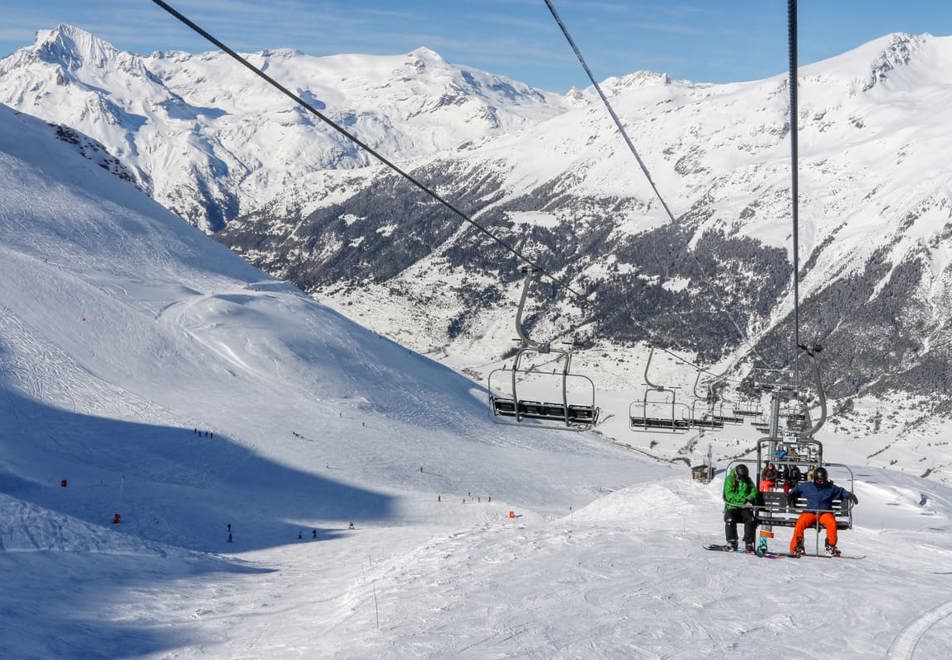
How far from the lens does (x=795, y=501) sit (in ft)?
68.3

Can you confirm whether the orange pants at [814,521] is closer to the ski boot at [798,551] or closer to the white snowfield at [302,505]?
the ski boot at [798,551]

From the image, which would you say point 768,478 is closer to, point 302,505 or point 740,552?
point 740,552

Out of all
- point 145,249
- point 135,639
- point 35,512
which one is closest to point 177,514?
point 35,512

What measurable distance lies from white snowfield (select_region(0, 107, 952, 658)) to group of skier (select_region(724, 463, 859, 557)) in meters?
0.71

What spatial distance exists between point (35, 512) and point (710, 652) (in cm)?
2762

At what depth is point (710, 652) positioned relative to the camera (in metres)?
14.6

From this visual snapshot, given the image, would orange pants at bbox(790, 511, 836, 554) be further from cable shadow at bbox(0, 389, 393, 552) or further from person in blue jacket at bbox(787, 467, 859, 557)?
cable shadow at bbox(0, 389, 393, 552)

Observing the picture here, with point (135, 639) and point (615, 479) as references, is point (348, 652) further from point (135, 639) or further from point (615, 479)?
point (615, 479)

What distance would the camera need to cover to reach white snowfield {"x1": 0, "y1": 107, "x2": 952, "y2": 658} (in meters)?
16.9

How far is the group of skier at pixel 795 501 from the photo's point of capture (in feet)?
67.6

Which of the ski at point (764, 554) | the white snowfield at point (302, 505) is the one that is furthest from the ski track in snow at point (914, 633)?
the ski at point (764, 554)

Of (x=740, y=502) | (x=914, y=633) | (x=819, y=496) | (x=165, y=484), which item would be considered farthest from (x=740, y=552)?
(x=165, y=484)

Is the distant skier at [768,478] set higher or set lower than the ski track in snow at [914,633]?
higher

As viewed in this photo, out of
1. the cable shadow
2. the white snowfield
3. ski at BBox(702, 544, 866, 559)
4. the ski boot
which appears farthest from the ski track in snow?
the cable shadow
